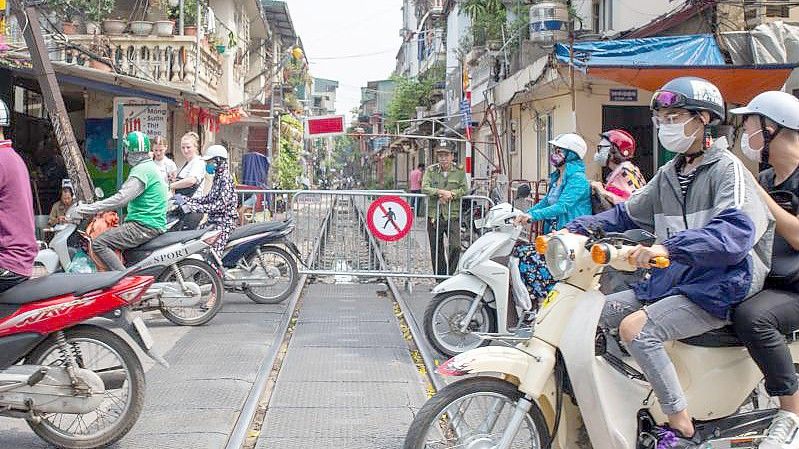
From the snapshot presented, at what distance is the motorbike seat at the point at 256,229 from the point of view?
9.53 m

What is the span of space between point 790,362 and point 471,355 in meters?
1.35

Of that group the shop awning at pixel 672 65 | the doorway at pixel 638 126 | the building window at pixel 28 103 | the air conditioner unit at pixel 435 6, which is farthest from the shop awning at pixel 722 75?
the air conditioner unit at pixel 435 6

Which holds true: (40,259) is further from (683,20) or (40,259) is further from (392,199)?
(683,20)

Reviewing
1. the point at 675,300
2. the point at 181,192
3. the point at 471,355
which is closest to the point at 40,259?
the point at 181,192

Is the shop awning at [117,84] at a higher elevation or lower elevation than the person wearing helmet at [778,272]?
higher

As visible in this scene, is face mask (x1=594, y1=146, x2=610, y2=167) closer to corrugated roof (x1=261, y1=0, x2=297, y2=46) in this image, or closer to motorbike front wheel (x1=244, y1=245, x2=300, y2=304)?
motorbike front wheel (x1=244, y1=245, x2=300, y2=304)

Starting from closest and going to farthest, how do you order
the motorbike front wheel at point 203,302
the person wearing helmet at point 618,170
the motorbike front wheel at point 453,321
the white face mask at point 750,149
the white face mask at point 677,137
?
the white face mask at point 677,137 → the white face mask at point 750,149 → the person wearing helmet at point 618,170 → the motorbike front wheel at point 453,321 → the motorbike front wheel at point 203,302

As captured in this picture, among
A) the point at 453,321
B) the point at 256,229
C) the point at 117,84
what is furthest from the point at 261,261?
the point at 117,84

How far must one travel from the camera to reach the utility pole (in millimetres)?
10078

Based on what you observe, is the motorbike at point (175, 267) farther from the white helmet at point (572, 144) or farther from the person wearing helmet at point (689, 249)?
the person wearing helmet at point (689, 249)

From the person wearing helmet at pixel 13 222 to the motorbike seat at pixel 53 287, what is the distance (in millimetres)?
62

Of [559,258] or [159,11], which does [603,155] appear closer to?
[559,258]

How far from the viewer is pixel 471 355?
368cm

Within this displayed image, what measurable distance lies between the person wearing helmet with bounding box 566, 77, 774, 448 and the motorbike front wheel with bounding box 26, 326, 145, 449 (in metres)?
2.44
